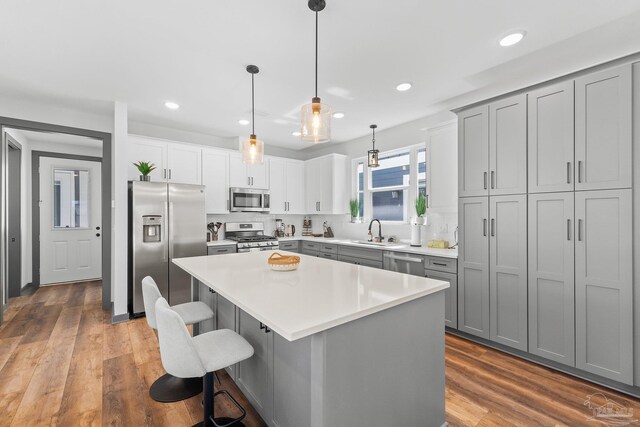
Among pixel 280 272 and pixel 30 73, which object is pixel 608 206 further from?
pixel 30 73

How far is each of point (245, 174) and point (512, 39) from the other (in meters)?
3.95

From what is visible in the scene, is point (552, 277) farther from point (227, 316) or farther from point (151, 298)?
point (151, 298)

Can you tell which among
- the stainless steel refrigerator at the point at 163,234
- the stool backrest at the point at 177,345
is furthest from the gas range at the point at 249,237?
the stool backrest at the point at 177,345

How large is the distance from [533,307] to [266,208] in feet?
12.8

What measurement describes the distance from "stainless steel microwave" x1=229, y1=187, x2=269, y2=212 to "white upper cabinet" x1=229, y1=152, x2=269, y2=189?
13 centimetres

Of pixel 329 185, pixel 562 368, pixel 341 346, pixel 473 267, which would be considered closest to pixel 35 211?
pixel 329 185

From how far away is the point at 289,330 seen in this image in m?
1.12

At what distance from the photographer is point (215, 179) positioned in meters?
4.76

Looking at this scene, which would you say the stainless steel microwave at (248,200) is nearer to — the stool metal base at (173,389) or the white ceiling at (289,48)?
the white ceiling at (289,48)

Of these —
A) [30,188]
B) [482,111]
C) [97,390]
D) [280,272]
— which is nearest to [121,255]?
[97,390]

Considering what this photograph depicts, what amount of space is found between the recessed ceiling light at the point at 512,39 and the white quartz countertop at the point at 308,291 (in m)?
1.92

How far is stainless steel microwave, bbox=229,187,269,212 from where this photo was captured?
16.0 feet

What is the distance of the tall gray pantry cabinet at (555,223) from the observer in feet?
7.34

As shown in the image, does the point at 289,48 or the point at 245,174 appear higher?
the point at 289,48
